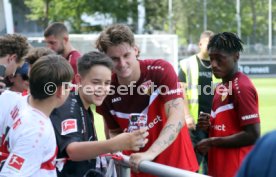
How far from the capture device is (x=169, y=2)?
5744 centimetres

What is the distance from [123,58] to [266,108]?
1602cm

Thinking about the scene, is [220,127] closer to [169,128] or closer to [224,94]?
[224,94]

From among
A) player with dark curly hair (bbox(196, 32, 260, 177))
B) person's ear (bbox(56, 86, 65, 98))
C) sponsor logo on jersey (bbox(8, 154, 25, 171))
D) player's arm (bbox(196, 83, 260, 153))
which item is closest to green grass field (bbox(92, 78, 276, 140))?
→ player with dark curly hair (bbox(196, 32, 260, 177))

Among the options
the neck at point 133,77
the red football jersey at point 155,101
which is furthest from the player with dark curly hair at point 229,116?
the neck at point 133,77

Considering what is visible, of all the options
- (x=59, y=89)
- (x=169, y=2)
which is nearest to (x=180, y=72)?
(x=59, y=89)

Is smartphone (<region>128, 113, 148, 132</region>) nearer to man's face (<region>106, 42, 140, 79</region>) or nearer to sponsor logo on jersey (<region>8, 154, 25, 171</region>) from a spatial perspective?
man's face (<region>106, 42, 140, 79</region>)

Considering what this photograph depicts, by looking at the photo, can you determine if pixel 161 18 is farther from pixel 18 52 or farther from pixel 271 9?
pixel 18 52

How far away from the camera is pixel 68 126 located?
3355mm

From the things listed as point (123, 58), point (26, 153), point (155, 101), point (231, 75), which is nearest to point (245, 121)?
point (231, 75)

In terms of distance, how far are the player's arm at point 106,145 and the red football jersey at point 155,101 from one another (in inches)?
35.0

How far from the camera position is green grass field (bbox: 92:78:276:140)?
13350 mm

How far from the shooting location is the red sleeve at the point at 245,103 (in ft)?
13.2

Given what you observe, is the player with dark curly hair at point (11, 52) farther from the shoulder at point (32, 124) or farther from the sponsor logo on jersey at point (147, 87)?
the shoulder at point (32, 124)

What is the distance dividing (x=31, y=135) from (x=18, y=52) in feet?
6.25
